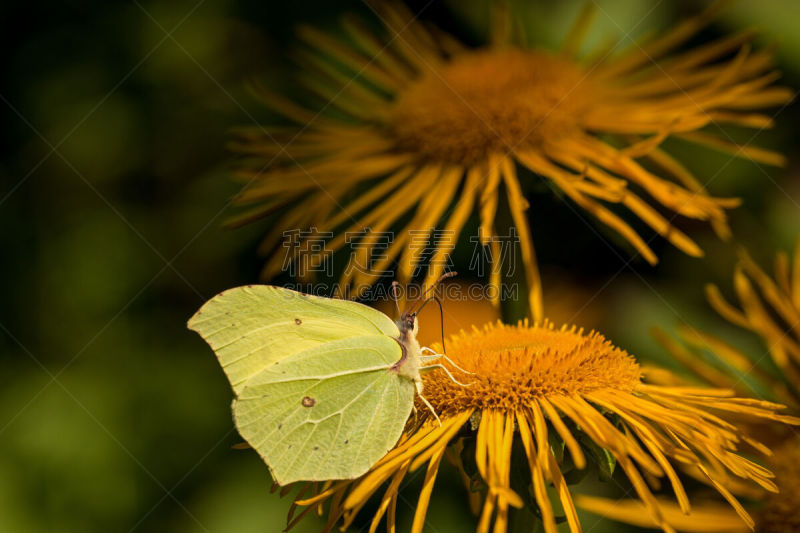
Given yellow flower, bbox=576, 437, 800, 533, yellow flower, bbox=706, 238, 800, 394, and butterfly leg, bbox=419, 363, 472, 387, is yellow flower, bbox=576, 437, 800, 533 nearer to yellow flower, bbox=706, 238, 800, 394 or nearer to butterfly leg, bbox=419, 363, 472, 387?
yellow flower, bbox=706, 238, 800, 394

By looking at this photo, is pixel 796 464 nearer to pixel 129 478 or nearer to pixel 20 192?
pixel 129 478

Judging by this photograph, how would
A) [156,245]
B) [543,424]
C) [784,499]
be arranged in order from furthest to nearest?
[156,245] → [784,499] → [543,424]

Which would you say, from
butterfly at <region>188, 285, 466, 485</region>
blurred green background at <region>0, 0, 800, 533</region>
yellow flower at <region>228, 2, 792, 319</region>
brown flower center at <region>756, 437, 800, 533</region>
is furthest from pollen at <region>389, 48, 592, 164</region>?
brown flower center at <region>756, 437, 800, 533</region>

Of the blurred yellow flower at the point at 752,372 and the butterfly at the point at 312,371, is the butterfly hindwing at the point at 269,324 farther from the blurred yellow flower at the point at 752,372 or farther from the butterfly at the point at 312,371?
the blurred yellow flower at the point at 752,372

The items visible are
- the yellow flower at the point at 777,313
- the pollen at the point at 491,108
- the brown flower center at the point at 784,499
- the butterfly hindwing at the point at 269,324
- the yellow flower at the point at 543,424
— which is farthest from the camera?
the pollen at the point at 491,108

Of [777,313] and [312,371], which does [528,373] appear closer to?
[312,371]

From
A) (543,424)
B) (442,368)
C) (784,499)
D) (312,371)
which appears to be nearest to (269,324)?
(312,371)

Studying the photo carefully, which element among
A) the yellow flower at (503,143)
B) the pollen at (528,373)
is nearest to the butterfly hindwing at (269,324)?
the pollen at (528,373)

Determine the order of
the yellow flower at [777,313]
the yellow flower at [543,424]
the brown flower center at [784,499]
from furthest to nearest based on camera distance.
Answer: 1. the yellow flower at [777,313]
2. the brown flower center at [784,499]
3. the yellow flower at [543,424]
